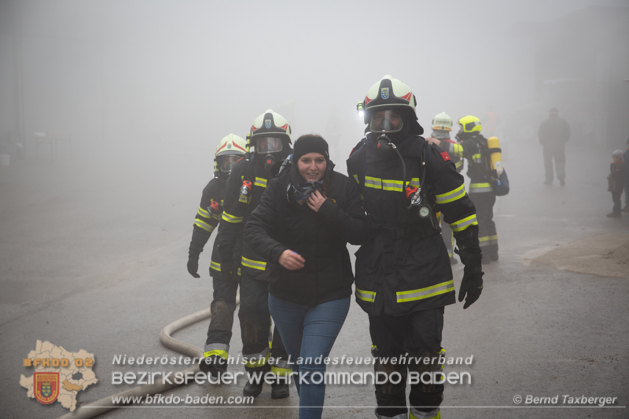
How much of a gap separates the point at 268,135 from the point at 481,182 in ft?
15.0

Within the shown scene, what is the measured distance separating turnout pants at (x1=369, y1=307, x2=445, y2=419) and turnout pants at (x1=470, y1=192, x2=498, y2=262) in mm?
4953

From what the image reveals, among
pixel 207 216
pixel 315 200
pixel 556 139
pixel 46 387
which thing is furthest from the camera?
pixel 556 139

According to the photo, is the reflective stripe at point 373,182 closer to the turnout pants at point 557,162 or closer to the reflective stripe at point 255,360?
the reflective stripe at point 255,360

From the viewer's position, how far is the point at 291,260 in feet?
9.48

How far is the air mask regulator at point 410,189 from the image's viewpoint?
10.0ft

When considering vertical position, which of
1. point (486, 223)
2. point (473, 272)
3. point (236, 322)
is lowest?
point (236, 322)

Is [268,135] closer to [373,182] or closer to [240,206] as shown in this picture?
[240,206]

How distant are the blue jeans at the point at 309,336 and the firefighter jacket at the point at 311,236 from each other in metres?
0.06

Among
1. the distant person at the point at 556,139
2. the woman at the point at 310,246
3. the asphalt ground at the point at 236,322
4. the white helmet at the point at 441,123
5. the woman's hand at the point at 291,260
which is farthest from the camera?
the distant person at the point at 556,139

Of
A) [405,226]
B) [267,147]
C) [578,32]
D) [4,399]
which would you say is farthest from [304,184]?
[578,32]

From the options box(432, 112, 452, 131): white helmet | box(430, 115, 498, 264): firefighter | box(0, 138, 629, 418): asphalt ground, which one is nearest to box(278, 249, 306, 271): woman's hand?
box(0, 138, 629, 418): asphalt ground

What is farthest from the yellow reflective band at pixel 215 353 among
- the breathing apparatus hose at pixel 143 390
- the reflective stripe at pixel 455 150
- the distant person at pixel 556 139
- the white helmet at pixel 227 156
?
the distant person at pixel 556 139

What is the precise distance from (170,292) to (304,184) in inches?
192

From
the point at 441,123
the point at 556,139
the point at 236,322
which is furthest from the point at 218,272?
the point at 556,139
